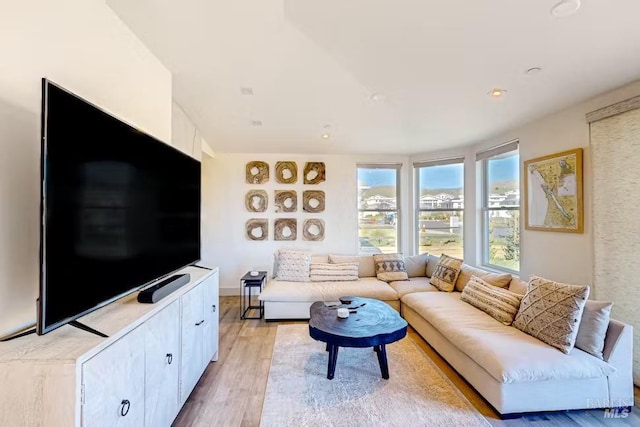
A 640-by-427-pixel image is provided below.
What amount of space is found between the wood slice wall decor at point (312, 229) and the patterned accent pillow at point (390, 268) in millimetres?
1109

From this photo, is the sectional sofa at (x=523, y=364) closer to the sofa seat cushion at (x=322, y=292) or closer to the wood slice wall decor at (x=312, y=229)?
the sofa seat cushion at (x=322, y=292)

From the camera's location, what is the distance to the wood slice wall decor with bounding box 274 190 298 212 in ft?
16.8

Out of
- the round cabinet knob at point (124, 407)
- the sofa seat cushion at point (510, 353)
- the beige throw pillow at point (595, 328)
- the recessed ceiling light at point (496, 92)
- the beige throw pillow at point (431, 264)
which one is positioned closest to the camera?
the round cabinet knob at point (124, 407)

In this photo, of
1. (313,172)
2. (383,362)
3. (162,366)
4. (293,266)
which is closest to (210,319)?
(162,366)

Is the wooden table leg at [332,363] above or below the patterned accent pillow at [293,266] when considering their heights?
below

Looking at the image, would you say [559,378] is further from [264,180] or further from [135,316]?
[264,180]

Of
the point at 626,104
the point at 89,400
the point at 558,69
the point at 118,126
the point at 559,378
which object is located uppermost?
the point at 558,69

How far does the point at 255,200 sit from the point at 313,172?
1130 millimetres

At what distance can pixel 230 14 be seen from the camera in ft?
6.39

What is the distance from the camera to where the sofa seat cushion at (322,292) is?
383 centimetres

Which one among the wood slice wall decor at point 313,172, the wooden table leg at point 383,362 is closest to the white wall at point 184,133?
the wood slice wall decor at point 313,172

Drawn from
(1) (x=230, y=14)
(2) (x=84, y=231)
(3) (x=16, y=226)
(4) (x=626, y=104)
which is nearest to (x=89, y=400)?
(2) (x=84, y=231)

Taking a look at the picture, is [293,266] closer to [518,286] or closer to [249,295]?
[249,295]

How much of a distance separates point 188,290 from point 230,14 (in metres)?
1.92
